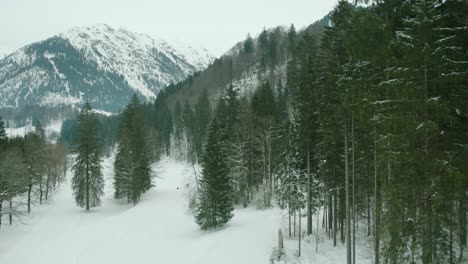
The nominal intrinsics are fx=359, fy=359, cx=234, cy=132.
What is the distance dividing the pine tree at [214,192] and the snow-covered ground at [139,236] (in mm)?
1162

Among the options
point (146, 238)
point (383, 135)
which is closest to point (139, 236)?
point (146, 238)

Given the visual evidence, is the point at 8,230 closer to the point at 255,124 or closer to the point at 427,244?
the point at 255,124

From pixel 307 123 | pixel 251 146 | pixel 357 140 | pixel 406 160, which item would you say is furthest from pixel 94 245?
pixel 406 160

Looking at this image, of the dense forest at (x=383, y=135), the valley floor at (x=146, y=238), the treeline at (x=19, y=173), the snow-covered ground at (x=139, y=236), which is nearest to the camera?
the dense forest at (x=383, y=135)

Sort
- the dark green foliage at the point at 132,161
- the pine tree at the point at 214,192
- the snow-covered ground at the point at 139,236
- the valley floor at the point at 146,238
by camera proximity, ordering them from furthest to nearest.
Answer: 1. the dark green foliage at the point at 132,161
2. the pine tree at the point at 214,192
3. the snow-covered ground at the point at 139,236
4. the valley floor at the point at 146,238

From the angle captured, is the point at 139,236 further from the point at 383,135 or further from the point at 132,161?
the point at 383,135

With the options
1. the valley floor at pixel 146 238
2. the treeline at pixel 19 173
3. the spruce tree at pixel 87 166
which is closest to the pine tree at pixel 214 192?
the valley floor at pixel 146 238

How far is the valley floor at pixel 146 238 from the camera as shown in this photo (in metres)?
24.8

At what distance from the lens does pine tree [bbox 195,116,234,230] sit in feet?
105

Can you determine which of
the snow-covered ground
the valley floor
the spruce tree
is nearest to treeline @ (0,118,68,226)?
the valley floor

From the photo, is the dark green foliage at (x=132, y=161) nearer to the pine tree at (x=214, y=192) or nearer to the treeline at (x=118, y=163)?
the treeline at (x=118, y=163)

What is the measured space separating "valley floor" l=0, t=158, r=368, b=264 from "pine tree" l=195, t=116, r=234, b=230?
1068mm

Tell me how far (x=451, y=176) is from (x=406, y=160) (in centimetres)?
149

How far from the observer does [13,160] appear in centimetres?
3769
